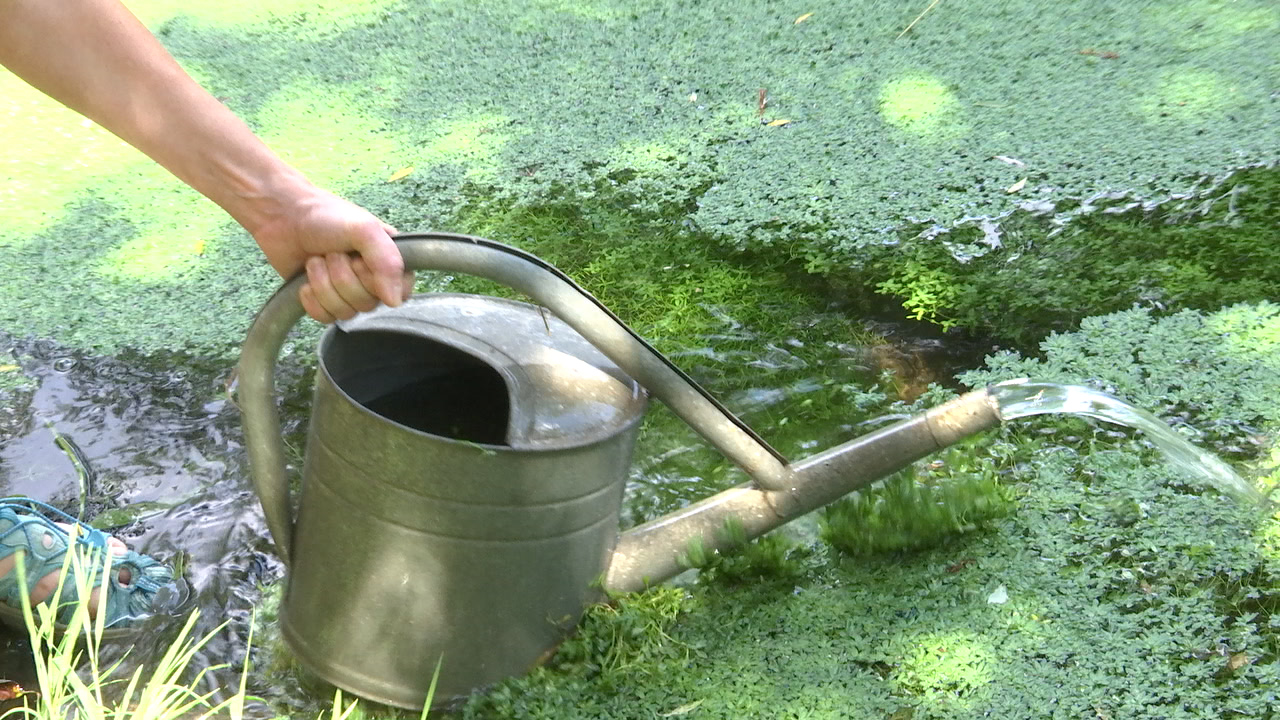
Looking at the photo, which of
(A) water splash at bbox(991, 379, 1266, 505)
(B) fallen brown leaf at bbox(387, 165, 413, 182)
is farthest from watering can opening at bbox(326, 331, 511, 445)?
(B) fallen brown leaf at bbox(387, 165, 413, 182)

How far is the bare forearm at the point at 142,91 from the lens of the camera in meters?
1.53

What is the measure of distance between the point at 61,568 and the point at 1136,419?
1788mm

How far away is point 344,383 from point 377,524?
0.26 m

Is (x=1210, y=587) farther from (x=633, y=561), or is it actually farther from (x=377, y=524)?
(x=377, y=524)

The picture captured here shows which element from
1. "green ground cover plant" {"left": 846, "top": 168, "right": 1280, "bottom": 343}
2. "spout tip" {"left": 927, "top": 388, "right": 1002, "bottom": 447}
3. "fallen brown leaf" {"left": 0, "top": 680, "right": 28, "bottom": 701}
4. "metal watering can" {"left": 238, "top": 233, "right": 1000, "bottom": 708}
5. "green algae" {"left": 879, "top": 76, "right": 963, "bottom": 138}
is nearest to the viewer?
"metal watering can" {"left": 238, "top": 233, "right": 1000, "bottom": 708}

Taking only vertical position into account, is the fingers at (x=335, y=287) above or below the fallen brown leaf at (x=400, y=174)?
above

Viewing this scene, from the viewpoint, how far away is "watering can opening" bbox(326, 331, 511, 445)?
172 centimetres

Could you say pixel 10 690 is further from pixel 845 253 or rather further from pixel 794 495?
pixel 845 253

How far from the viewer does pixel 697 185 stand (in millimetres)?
3020

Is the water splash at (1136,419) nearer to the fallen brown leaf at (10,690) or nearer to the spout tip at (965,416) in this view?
the spout tip at (965,416)

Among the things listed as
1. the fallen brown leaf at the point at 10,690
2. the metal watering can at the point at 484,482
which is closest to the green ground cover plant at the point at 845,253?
the metal watering can at the point at 484,482

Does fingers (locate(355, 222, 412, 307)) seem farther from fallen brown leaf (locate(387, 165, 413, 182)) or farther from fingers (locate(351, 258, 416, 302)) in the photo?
fallen brown leaf (locate(387, 165, 413, 182))

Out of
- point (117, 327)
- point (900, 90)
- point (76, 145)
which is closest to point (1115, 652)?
point (900, 90)

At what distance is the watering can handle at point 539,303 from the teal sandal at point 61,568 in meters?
0.34
